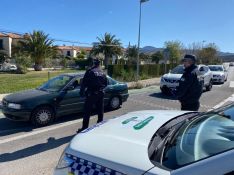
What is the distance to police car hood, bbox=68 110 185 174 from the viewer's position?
224cm

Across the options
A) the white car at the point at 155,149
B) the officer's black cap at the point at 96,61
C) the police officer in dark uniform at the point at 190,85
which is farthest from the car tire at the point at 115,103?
the white car at the point at 155,149

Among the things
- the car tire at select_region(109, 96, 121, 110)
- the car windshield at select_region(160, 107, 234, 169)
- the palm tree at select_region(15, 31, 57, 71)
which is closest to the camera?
the car windshield at select_region(160, 107, 234, 169)

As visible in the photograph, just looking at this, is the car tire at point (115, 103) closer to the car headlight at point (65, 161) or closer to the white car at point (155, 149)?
the white car at point (155, 149)

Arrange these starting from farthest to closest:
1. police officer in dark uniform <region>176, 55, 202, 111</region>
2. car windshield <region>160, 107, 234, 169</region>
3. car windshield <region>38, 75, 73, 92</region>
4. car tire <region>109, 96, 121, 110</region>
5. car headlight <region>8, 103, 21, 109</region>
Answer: car tire <region>109, 96, 121, 110</region>, car windshield <region>38, 75, 73, 92</region>, car headlight <region>8, 103, 21, 109</region>, police officer in dark uniform <region>176, 55, 202, 111</region>, car windshield <region>160, 107, 234, 169</region>

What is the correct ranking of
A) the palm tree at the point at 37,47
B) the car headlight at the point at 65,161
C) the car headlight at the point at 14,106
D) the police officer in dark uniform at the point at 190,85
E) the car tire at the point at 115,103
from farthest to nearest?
1. the palm tree at the point at 37,47
2. the car tire at the point at 115,103
3. the car headlight at the point at 14,106
4. the police officer in dark uniform at the point at 190,85
5. the car headlight at the point at 65,161

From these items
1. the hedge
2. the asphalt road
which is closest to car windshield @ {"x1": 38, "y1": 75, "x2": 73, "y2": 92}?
the asphalt road

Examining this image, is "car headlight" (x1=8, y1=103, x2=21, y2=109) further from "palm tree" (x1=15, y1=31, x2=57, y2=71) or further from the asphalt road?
"palm tree" (x1=15, y1=31, x2=57, y2=71)

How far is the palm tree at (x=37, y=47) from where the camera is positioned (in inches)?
1762

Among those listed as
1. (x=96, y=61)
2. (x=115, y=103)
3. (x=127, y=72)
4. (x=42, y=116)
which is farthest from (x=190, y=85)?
(x=127, y=72)

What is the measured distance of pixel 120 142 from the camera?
2.54 metres

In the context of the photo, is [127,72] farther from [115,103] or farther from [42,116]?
[42,116]

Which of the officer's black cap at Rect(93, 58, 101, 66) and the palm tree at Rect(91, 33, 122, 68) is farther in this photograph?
the palm tree at Rect(91, 33, 122, 68)

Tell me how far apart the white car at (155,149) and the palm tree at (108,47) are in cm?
4828

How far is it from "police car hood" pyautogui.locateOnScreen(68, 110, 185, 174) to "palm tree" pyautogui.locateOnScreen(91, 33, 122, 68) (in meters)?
48.1
